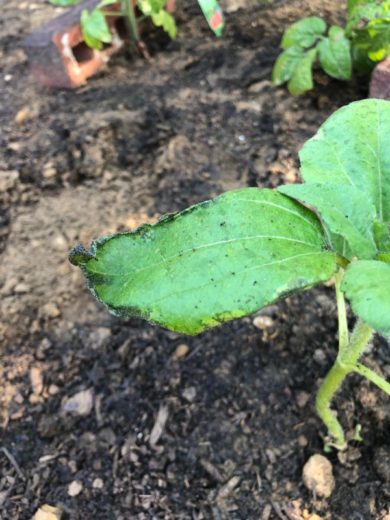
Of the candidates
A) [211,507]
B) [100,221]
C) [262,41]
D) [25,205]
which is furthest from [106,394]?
[262,41]

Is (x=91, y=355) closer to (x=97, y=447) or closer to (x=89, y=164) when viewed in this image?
(x=97, y=447)

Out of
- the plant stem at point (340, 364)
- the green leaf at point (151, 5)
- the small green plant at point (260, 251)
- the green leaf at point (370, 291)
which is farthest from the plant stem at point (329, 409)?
the green leaf at point (151, 5)

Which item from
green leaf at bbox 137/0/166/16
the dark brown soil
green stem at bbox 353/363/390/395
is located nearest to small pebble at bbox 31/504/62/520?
the dark brown soil

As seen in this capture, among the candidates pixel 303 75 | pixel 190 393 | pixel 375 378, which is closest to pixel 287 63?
pixel 303 75

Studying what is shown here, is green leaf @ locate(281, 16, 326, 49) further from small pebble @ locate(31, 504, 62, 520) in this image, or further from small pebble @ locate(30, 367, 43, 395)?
small pebble @ locate(31, 504, 62, 520)

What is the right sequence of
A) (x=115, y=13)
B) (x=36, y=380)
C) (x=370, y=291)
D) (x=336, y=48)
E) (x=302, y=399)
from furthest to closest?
(x=115, y=13) → (x=336, y=48) → (x=36, y=380) → (x=302, y=399) → (x=370, y=291)

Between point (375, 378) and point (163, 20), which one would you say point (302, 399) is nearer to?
point (375, 378)

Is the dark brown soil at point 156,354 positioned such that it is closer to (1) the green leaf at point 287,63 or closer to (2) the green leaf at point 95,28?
(1) the green leaf at point 287,63

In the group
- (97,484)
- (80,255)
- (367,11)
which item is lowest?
(97,484)
